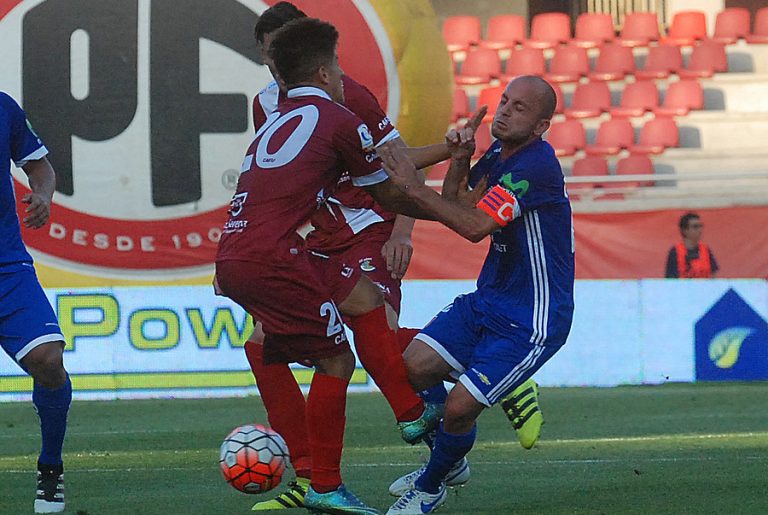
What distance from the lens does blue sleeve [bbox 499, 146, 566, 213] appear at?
5.39 meters

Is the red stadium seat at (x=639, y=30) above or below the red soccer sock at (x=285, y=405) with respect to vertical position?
below

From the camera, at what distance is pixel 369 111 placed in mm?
5672

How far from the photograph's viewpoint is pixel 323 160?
4969 mm

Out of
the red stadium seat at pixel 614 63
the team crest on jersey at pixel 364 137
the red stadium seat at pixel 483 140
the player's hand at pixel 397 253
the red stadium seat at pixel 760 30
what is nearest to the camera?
the team crest on jersey at pixel 364 137

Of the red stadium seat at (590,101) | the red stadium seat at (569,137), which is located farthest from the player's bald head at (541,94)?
the red stadium seat at (590,101)

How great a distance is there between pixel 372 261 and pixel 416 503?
131cm

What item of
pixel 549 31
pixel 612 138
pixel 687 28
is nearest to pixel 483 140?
pixel 612 138

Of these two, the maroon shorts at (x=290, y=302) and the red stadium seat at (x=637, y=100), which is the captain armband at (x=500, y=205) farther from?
the red stadium seat at (x=637, y=100)

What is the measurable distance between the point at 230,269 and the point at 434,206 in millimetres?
838

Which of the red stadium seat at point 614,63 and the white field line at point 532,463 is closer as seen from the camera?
the white field line at point 532,463

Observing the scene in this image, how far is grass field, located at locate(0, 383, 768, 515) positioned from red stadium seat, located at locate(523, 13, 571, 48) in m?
9.19

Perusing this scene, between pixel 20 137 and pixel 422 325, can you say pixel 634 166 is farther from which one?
pixel 20 137

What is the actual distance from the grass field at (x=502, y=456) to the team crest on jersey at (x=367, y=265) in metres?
1.00

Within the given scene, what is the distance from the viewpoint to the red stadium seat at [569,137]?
1838cm
